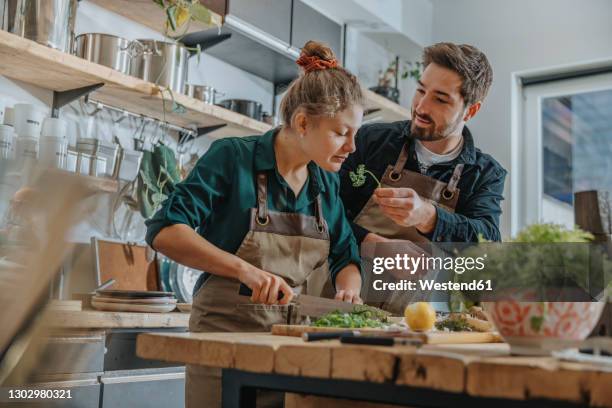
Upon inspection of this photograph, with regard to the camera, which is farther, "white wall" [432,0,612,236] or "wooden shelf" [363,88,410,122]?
"white wall" [432,0,612,236]

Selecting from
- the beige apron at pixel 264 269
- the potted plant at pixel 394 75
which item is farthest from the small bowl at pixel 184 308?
the potted plant at pixel 394 75

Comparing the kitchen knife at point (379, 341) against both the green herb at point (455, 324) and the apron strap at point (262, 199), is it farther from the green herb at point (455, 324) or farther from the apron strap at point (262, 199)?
the apron strap at point (262, 199)

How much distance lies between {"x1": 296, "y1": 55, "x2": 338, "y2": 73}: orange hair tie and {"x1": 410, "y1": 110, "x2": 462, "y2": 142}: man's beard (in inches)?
17.2

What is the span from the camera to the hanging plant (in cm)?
286

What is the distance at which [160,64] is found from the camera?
285 centimetres

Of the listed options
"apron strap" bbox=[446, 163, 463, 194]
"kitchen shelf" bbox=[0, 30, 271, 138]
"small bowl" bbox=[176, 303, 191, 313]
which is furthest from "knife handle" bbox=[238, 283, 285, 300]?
"kitchen shelf" bbox=[0, 30, 271, 138]

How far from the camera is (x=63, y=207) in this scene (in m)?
0.54

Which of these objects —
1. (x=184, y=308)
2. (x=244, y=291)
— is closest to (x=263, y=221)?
(x=244, y=291)

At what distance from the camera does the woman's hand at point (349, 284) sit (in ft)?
5.69

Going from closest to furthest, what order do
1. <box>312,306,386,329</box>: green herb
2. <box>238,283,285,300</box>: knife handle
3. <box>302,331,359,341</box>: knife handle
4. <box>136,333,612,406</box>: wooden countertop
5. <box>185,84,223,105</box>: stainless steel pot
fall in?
<box>136,333,612,406</box>: wooden countertop → <box>302,331,359,341</box>: knife handle → <box>312,306,386,329</box>: green herb → <box>238,283,285,300</box>: knife handle → <box>185,84,223,105</box>: stainless steel pot

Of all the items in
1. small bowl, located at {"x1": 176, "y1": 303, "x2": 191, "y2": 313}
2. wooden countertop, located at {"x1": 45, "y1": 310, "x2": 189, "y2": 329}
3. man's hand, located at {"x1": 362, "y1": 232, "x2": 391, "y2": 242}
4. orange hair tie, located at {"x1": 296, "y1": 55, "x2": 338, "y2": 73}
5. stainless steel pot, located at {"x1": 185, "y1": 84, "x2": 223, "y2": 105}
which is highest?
stainless steel pot, located at {"x1": 185, "y1": 84, "x2": 223, "y2": 105}

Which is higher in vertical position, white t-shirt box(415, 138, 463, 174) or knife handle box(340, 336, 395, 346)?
white t-shirt box(415, 138, 463, 174)

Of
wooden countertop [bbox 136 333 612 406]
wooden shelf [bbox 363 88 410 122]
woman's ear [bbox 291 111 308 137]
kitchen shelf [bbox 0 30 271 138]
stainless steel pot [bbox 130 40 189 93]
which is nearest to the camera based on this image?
wooden countertop [bbox 136 333 612 406]

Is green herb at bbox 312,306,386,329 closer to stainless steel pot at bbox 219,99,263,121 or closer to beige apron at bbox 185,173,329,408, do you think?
beige apron at bbox 185,173,329,408
